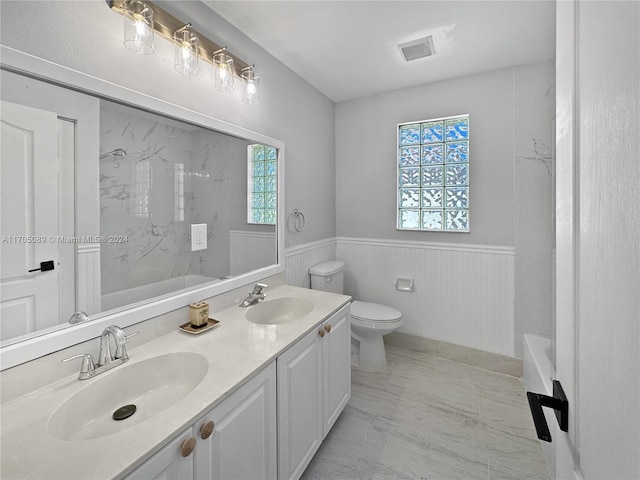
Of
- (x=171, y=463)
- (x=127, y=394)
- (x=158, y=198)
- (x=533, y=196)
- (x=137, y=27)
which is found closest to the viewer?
(x=171, y=463)

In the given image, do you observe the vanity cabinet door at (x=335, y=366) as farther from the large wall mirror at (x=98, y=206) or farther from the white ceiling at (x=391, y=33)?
the white ceiling at (x=391, y=33)

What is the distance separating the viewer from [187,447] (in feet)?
2.63

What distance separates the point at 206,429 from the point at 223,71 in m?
1.74

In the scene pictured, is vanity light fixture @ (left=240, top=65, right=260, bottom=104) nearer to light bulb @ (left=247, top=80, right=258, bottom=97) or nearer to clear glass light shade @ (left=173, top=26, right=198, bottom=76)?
light bulb @ (left=247, top=80, right=258, bottom=97)

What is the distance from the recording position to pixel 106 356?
1060 mm

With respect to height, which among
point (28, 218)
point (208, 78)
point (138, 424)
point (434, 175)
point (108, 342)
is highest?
point (208, 78)

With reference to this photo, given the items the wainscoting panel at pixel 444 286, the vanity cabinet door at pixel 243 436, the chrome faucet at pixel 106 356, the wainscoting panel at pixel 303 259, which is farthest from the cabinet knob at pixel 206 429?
the wainscoting panel at pixel 444 286

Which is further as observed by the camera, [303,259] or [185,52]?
[303,259]

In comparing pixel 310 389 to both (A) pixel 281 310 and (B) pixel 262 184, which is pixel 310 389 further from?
(B) pixel 262 184

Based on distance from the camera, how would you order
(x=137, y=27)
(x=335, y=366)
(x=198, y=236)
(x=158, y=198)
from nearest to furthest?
1. (x=137, y=27)
2. (x=158, y=198)
3. (x=198, y=236)
4. (x=335, y=366)

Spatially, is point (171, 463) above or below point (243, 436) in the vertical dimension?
above

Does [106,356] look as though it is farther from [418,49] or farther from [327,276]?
[418,49]

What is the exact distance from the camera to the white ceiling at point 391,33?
169 centimetres

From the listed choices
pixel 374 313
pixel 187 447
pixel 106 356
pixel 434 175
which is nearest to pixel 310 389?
pixel 187 447
